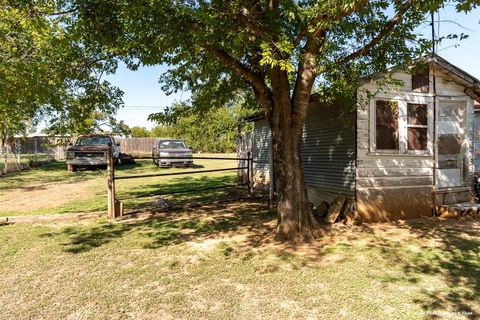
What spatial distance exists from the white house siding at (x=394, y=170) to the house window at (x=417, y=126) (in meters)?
0.12

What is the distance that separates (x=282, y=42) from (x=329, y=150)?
4.48 meters

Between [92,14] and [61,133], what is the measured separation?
297 centimetres

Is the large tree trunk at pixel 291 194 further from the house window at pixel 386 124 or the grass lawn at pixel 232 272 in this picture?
the house window at pixel 386 124

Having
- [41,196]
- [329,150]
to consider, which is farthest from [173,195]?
[329,150]

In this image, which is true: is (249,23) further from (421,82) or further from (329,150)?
(421,82)

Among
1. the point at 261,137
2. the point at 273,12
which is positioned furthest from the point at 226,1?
the point at 261,137

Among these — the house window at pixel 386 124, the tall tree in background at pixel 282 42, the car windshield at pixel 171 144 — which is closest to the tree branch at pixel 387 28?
the tall tree in background at pixel 282 42

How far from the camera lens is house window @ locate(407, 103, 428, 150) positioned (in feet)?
26.3

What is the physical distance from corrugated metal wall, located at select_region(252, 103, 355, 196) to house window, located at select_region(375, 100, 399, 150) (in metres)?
0.63

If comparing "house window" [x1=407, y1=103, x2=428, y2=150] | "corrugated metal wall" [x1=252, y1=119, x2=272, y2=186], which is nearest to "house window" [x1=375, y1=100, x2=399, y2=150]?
"house window" [x1=407, y1=103, x2=428, y2=150]

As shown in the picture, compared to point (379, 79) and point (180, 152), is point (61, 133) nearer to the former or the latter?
point (379, 79)

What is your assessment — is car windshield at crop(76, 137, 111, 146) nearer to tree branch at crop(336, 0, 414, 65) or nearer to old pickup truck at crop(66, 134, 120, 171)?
old pickup truck at crop(66, 134, 120, 171)

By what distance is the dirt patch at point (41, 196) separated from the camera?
29.7 ft

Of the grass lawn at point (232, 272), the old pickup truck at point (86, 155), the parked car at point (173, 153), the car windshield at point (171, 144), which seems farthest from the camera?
the car windshield at point (171, 144)
